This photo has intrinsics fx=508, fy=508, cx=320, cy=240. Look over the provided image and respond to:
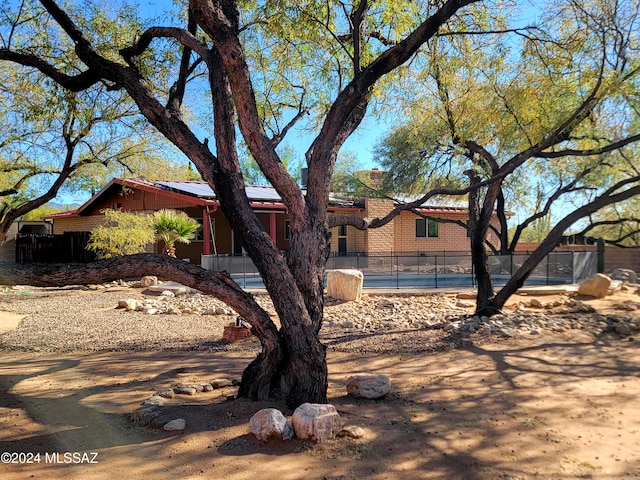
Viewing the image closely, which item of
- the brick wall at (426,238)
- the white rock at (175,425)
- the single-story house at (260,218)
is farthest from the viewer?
the brick wall at (426,238)

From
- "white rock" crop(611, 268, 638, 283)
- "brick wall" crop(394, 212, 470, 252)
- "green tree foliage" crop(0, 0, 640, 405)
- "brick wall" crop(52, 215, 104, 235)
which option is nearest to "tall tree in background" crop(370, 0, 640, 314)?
"green tree foliage" crop(0, 0, 640, 405)

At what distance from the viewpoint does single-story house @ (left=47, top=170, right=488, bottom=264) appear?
787 inches

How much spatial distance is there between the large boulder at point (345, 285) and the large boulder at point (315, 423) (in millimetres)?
9946

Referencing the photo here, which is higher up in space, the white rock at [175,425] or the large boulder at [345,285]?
the large boulder at [345,285]

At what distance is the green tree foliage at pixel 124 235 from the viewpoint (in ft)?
56.2

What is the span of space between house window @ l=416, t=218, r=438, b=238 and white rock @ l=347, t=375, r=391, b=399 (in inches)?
855

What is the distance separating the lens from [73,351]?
28.1 feet

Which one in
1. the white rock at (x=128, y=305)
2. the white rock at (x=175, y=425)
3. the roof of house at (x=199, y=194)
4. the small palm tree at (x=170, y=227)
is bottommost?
the white rock at (x=175, y=425)

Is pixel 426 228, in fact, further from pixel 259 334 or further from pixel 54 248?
pixel 259 334

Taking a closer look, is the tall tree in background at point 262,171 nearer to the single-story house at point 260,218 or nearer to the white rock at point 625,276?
the single-story house at point 260,218

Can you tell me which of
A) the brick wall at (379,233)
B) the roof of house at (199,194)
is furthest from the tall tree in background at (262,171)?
the brick wall at (379,233)

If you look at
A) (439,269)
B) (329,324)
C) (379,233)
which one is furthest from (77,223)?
(329,324)

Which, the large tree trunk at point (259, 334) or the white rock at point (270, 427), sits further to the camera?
the large tree trunk at point (259, 334)

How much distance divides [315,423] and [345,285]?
10.3m
